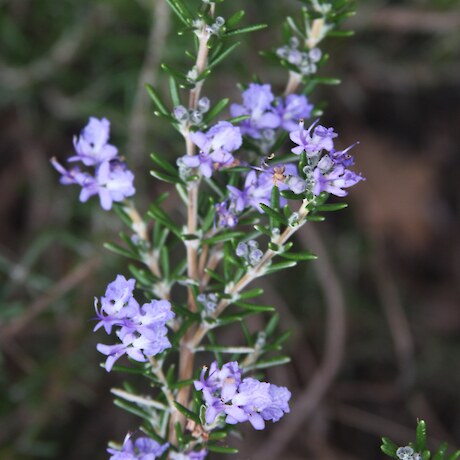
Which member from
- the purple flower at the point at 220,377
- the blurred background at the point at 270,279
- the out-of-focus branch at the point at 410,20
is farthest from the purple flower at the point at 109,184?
the out-of-focus branch at the point at 410,20

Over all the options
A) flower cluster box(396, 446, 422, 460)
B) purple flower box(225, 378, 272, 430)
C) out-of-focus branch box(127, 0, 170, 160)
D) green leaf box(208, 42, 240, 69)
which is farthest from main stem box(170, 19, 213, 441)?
out-of-focus branch box(127, 0, 170, 160)

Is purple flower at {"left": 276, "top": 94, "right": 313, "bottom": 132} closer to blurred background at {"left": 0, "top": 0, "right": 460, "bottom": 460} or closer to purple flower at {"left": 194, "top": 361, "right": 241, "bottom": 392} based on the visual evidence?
purple flower at {"left": 194, "top": 361, "right": 241, "bottom": 392}

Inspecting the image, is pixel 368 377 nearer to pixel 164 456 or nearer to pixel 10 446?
pixel 10 446

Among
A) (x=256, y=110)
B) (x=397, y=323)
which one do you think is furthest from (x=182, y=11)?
(x=397, y=323)

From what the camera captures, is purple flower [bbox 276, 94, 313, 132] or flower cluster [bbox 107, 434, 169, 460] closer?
flower cluster [bbox 107, 434, 169, 460]

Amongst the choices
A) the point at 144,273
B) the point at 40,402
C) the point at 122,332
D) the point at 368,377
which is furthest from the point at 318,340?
the point at 122,332

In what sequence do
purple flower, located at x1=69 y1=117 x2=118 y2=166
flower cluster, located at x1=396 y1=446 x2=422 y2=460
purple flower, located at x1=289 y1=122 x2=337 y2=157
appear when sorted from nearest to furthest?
purple flower, located at x1=289 y1=122 x2=337 y2=157, flower cluster, located at x1=396 y1=446 x2=422 y2=460, purple flower, located at x1=69 y1=117 x2=118 y2=166

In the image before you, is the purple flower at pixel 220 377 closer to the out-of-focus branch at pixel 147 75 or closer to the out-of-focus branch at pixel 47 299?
the out-of-focus branch at pixel 47 299
